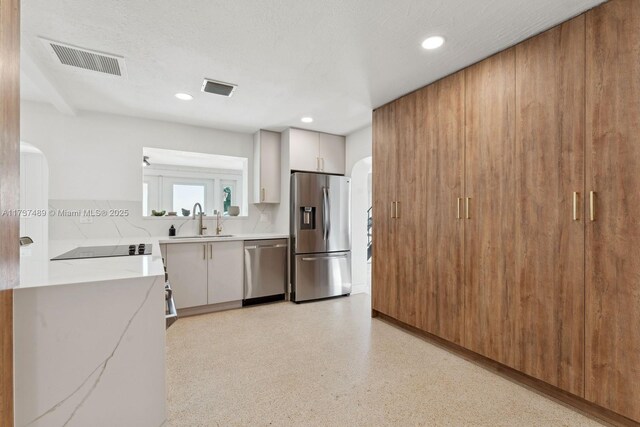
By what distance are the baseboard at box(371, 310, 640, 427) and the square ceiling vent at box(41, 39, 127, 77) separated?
354 centimetres

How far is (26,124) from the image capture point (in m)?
3.25

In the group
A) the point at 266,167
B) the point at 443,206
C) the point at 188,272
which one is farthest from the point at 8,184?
the point at 266,167

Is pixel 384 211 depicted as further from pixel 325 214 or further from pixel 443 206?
pixel 325 214

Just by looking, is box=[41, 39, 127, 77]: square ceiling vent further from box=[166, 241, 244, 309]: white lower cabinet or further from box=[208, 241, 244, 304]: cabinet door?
box=[208, 241, 244, 304]: cabinet door

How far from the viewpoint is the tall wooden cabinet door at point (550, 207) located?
182cm

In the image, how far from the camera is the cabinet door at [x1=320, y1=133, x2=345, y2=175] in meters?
4.41

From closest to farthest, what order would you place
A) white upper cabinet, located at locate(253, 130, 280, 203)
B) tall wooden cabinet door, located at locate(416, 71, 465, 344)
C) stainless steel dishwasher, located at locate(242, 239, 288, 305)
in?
tall wooden cabinet door, located at locate(416, 71, 465, 344) < stainless steel dishwasher, located at locate(242, 239, 288, 305) < white upper cabinet, located at locate(253, 130, 280, 203)

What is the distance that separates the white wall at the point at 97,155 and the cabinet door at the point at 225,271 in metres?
0.72

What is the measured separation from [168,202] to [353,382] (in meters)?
4.98

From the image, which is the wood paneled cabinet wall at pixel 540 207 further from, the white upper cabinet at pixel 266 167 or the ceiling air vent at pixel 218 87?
the white upper cabinet at pixel 266 167

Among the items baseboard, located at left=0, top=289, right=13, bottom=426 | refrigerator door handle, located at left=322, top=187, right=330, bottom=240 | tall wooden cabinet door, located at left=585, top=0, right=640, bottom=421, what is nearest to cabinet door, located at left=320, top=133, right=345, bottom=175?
refrigerator door handle, located at left=322, top=187, right=330, bottom=240

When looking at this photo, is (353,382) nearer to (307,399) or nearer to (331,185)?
(307,399)

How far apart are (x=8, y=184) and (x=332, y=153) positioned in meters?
3.72

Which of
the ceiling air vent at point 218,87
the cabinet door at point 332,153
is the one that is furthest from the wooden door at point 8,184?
the cabinet door at point 332,153
